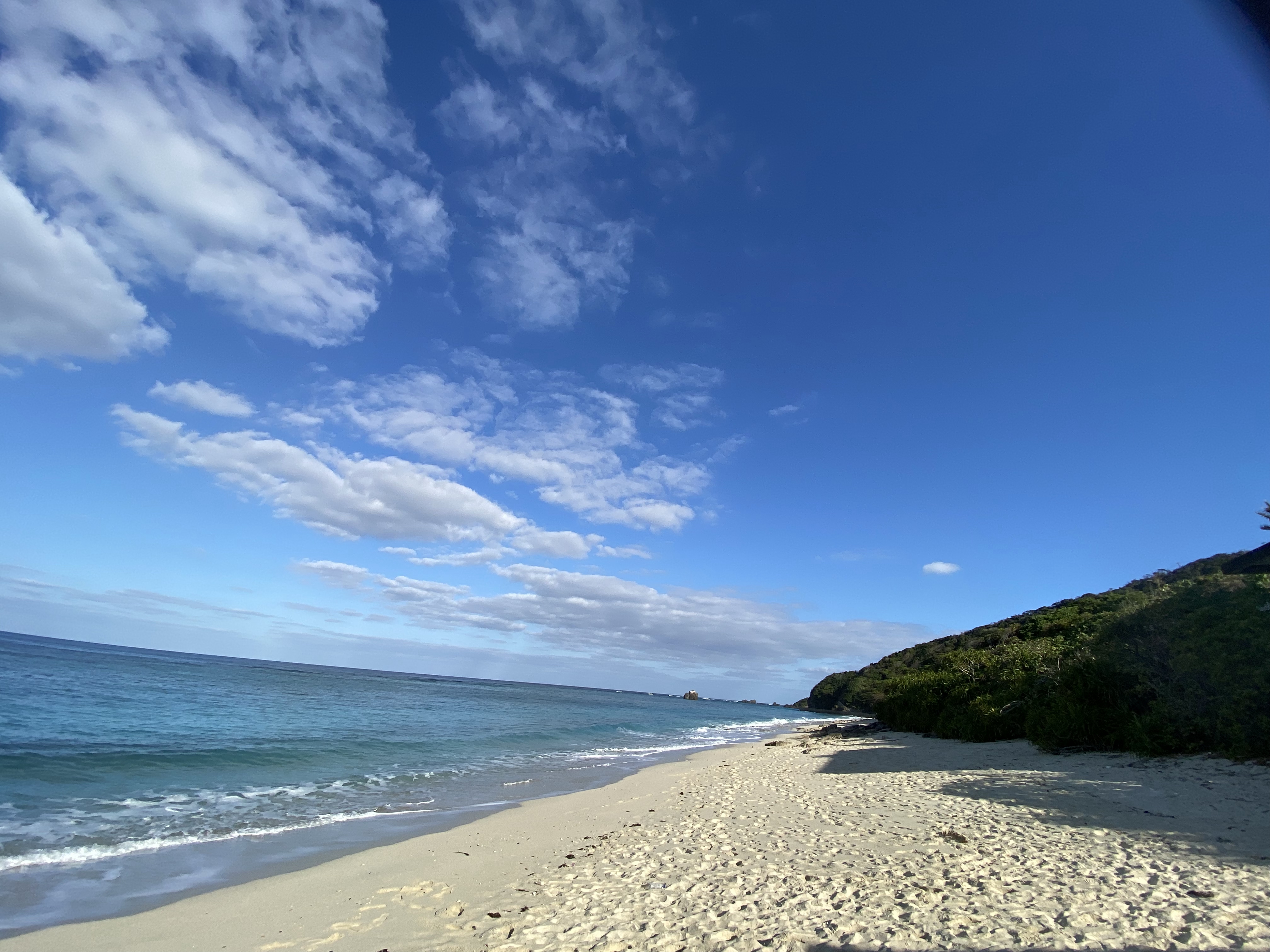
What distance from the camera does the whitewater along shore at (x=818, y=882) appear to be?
4.97m

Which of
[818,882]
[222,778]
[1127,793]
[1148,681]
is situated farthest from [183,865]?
[1148,681]

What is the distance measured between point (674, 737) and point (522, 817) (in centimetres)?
2750

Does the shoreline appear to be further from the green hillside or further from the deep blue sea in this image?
the green hillside

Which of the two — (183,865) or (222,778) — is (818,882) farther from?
(222,778)

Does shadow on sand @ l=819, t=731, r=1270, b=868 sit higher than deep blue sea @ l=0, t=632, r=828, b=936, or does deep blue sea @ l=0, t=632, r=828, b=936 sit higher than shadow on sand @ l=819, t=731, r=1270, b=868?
shadow on sand @ l=819, t=731, r=1270, b=868

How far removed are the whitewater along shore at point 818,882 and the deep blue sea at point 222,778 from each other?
1.44 metres

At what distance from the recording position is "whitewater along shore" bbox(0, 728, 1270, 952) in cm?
497

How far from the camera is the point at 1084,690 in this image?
14578 mm

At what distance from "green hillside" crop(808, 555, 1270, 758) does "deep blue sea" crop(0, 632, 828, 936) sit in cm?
1197

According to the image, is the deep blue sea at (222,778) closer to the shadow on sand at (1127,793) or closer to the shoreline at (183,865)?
the shoreline at (183,865)

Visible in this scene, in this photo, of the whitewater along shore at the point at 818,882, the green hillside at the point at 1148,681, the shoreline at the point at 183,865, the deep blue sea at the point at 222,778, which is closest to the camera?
the whitewater along shore at the point at 818,882

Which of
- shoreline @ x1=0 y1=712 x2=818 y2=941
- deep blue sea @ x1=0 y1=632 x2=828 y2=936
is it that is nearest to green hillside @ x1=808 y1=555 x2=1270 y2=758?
deep blue sea @ x1=0 y1=632 x2=828 y2=936

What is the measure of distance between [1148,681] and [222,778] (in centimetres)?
2159

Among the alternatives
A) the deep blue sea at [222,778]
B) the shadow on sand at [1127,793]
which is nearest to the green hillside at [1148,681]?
the shadow on sand at [1127,793]
